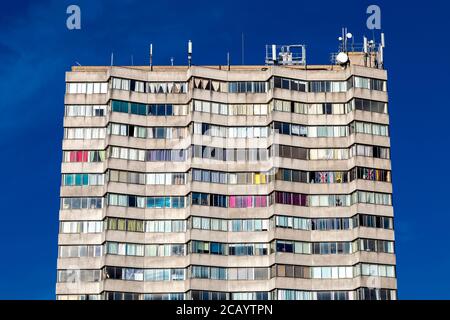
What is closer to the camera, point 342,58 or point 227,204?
point 227,204

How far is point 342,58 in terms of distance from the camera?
18250 centimetres

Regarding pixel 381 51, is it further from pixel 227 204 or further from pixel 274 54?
pixel 227 204

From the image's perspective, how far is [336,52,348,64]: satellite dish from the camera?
182 metres

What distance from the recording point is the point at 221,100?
180 m

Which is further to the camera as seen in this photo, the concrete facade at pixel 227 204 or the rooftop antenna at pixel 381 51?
the rooftop antenna at pixel 381 51

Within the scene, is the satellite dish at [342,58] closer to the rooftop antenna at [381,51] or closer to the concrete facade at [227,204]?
the concrete facade at [227,204]

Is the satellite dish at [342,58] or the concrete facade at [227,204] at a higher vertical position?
the satellite dish at [342,58]

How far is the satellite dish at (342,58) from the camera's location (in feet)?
598

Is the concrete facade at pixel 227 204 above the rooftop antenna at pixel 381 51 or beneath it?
beneath

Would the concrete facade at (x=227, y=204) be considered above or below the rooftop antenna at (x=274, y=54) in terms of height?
below

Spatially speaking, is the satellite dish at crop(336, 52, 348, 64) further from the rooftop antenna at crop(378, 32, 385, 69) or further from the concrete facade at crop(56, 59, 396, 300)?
the rooftop antenna at crop(378, 32, 385, 69)

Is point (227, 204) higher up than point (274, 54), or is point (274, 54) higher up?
point (274, 54)
